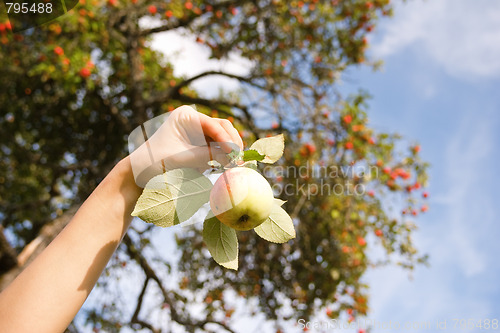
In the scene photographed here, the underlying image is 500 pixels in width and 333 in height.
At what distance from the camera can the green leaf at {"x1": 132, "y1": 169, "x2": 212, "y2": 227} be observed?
922mm

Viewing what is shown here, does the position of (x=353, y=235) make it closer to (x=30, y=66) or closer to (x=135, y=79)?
(x=135, y=79)

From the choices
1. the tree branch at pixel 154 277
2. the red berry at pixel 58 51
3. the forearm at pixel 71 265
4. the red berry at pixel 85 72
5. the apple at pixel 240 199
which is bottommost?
the tree branch at pixel 154 277

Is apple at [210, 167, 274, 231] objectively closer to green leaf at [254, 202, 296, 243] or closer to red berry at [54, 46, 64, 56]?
green leaf at [254, 202, 296, 243]

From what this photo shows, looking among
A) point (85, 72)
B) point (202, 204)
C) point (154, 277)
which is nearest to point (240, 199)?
point (202, 204)

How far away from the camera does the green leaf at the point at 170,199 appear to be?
92 cm

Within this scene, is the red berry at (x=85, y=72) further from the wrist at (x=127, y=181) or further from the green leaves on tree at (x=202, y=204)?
the green leaves on tree at (x=202, y=204)

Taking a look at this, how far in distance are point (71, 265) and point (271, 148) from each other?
56 cm

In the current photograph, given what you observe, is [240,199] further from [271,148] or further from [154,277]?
[154,277]

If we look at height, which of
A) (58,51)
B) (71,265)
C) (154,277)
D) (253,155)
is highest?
(58,51)

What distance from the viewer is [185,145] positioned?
1.10 meters

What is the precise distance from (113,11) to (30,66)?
120 centimetres

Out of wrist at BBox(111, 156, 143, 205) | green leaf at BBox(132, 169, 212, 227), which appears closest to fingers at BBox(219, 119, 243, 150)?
green leaf at BBox(132, 169, 212, 227)

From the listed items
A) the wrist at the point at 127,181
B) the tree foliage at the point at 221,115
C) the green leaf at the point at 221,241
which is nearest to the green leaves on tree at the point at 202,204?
the green leaf at the point at 221,241

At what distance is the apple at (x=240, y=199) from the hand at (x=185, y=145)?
0.09 meters
